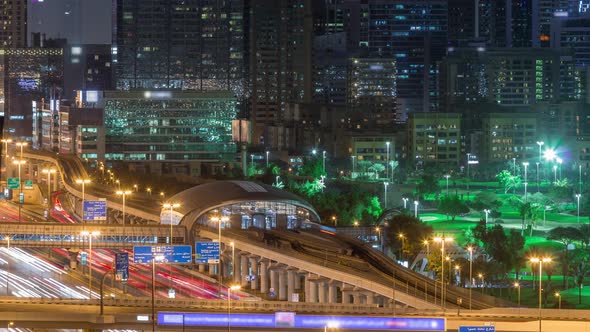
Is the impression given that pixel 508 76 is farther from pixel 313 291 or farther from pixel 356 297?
pixel 356 297

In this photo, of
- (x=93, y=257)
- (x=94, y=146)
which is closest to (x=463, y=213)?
(x=93, y=257)

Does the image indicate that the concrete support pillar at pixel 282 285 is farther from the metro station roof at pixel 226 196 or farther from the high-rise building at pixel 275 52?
the high-rise building at pixel 275 52

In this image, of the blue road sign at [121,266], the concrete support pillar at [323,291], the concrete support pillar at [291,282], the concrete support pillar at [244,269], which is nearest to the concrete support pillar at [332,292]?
the concrete support pillar at [323,291]

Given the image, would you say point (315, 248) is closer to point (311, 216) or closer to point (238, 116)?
point (311, 216)

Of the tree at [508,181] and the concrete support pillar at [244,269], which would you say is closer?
the concrete support pillar at [244,269]

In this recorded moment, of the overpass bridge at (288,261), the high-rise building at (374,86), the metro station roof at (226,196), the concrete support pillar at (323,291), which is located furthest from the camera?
the high-rise building at (374,86)

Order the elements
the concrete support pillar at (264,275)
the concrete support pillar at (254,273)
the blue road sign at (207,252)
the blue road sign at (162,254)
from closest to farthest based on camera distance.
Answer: the blue road sign at (162,254) < the blue road sign at (207,252) < the concrete support pillar at (264,275) < the concrete support pillar at (254,273)

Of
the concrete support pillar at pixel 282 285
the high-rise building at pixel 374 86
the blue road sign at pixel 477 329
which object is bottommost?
the concrete support pillar at pixel 282 285

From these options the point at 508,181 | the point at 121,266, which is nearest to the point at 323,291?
the point at 121,266
